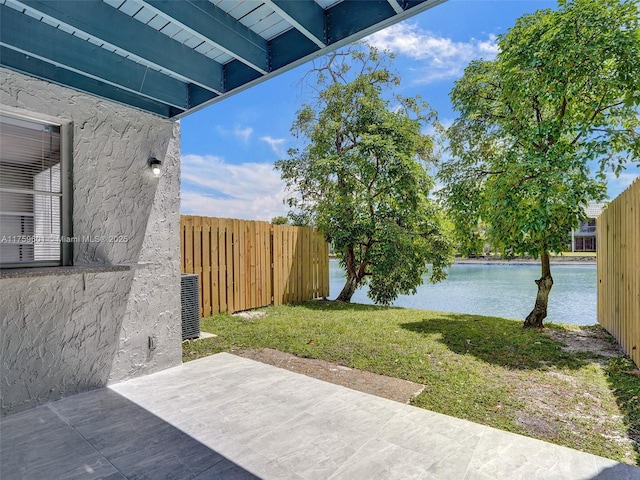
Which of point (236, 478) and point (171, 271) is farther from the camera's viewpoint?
point (171, 271)

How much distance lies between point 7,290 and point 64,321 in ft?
1.74

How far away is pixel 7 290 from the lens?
114 inches

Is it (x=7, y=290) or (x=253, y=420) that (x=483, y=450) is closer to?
(x=253, y=420)

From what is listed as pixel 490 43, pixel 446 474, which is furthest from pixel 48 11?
pixel 490 43

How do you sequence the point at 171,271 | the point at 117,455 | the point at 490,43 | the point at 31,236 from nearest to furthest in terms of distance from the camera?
the point at 117,455 → the point at 31,236 → the point at 171,271 → the point at 490,43

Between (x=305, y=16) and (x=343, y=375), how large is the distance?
3572 mm

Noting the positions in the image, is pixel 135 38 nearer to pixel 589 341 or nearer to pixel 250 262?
pixel 250 262

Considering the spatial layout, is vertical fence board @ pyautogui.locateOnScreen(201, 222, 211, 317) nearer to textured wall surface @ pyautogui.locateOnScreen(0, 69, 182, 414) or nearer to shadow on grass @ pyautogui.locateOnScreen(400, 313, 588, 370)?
textured wall surface @ pyautogui.locateOnScreen(0, 69, 182, 414)

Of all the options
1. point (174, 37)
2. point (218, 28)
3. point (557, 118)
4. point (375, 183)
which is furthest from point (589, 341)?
point (174, 37)

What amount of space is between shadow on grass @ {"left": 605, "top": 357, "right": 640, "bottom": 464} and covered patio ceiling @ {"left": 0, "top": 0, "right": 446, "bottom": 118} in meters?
3.63

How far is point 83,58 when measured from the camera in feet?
10.1

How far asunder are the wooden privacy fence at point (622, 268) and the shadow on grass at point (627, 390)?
0.16 metres

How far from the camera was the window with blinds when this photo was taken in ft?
9.81

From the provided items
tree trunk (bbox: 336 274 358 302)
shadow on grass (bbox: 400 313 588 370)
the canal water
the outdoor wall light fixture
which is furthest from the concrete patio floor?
tree trunk (bbox: 336 274 358 302)
